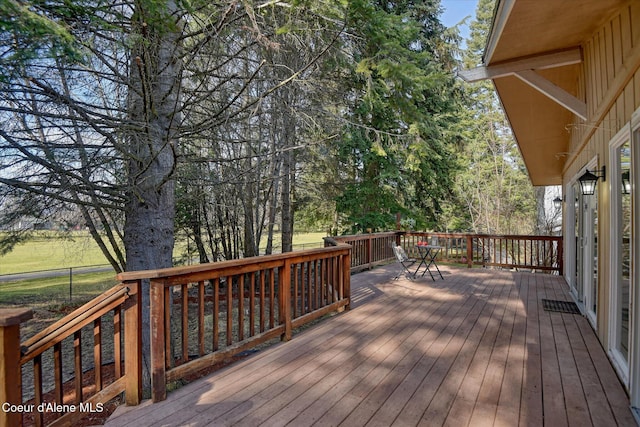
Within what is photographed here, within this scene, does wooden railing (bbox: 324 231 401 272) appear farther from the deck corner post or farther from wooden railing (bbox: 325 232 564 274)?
the deck corner post

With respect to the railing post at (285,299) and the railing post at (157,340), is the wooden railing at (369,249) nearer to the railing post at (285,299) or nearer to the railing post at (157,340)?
the railing post at (285,299)

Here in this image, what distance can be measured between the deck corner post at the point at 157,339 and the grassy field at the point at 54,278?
10.8 ft

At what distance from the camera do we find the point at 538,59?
3.97 metres

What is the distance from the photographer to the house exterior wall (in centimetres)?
243

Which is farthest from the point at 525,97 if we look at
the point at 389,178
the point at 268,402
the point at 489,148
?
the point at 489,148

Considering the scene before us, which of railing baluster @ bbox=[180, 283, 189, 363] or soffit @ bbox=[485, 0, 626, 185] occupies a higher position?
soffit @ bbox=[485, 0, 626, 185]

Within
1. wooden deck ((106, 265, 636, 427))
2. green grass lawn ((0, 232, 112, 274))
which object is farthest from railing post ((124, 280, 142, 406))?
green grass lawn ((0, 232, 112, 274))

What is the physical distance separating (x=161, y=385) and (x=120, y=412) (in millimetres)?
268

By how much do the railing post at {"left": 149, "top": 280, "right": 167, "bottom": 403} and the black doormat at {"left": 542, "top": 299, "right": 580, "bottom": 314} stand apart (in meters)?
5.05

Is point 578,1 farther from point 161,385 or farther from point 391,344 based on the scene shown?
point 161,385

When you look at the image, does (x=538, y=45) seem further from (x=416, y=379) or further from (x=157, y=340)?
(x=157, y=340)

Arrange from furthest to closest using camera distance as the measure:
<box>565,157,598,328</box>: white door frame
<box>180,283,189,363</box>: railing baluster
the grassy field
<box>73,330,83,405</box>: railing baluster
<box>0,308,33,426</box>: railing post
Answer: the grassy field
<box>565,157,598,328</box>: white door frame
<box>180,283,189,363</box>: railing baluster
<box>73,330,83,405</box>: railing baluster
<box>0,308,33,426</box>: railing post

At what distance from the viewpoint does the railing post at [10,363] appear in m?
1.67

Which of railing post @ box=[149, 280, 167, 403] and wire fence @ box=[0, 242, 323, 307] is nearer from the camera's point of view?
railing post @ box=[149, 280, 167, 403]
